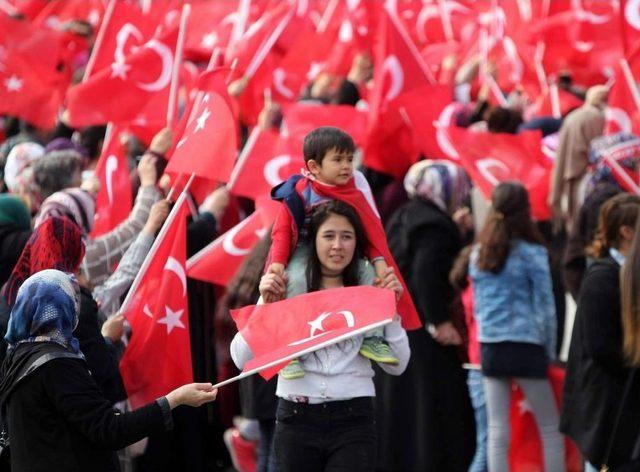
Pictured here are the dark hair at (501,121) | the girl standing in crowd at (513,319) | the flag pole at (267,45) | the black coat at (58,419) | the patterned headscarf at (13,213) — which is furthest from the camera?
the dark hair at (501,121)

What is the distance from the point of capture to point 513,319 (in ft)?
24.9

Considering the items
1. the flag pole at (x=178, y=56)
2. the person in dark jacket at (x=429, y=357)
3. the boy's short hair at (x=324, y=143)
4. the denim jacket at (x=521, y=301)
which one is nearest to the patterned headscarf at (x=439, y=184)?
the person in dark jacket at (x=429, y=357)

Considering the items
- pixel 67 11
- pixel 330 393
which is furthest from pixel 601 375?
pixel 67 11

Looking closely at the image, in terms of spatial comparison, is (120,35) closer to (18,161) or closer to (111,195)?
(18,161)

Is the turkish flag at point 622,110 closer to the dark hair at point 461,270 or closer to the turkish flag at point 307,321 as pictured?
Answer: the dark hair at point 461,270

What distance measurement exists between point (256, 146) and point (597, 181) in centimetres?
211

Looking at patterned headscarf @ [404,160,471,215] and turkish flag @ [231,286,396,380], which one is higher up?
patterned headscarf @ [404,160,471,215]

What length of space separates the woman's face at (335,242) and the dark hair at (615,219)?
62.4 inches

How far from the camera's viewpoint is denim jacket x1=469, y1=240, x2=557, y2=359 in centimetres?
758

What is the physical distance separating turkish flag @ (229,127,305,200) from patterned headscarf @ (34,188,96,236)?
1575 millimetres

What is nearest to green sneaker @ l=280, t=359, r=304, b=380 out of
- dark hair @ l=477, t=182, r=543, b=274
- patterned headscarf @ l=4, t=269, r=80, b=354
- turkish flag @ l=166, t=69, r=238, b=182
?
patterned headscarf @ l=4, t=269, r=80, b=354

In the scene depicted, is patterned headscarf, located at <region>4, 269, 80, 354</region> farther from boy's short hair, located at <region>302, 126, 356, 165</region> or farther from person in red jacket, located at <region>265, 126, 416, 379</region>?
boy's short hair, located at <region>302, 126, 356, 165</region>

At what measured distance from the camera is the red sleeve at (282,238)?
5637 mm

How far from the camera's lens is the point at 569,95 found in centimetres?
1201
